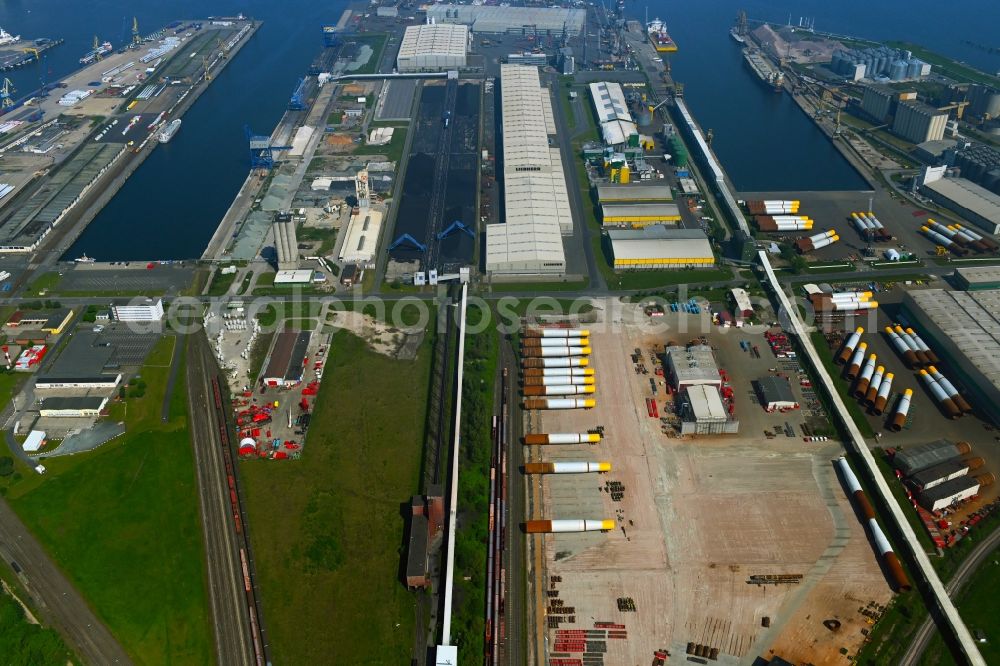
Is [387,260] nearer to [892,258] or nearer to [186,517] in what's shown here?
[186,517]

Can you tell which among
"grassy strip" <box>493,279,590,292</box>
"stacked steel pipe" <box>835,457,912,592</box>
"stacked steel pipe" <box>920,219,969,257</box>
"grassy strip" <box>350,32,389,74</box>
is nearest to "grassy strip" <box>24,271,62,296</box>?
"grassy strip" <box>493,279,590,292</box>

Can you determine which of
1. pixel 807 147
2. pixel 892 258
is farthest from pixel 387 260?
pixel 807 147

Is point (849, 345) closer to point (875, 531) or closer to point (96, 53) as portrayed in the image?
point (875, 531)

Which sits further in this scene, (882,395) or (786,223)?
(786,223)

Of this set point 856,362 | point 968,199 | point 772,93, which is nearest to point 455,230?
point 856,362

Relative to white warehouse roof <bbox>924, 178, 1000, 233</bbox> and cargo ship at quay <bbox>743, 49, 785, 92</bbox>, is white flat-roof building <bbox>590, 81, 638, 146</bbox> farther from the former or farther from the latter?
white warehouse roof <bbox>924, 178, 1000, 233</bbox>

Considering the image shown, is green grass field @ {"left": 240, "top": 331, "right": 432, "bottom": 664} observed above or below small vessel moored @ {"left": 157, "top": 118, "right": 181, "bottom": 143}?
below
